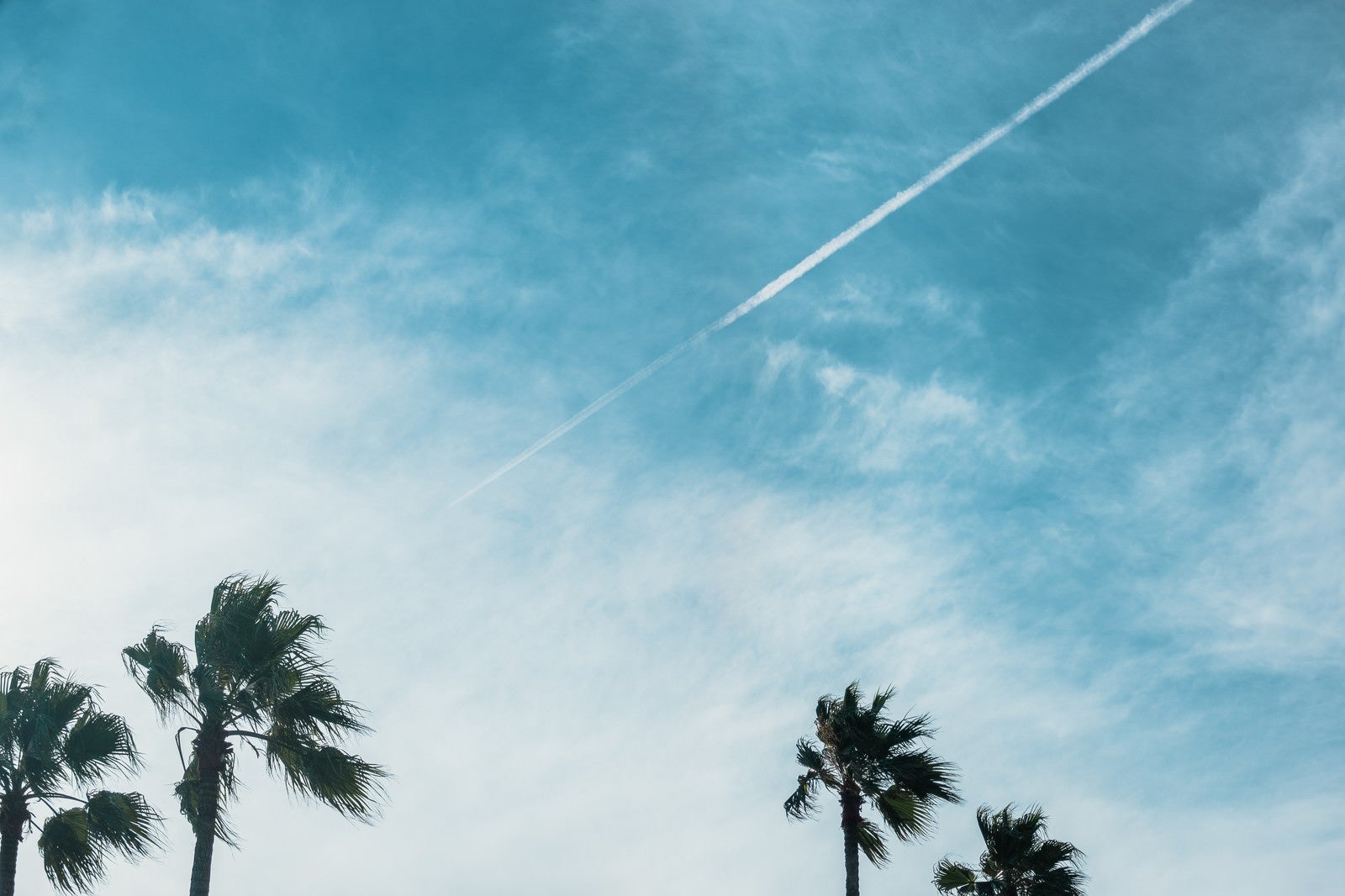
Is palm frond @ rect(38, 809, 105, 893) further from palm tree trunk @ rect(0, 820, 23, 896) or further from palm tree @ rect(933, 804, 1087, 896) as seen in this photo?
palm tree @ rect(933, 804, 1087, 896)

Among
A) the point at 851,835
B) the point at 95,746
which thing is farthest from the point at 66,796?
the point at 851,835

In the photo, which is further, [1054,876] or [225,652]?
[1054,876]

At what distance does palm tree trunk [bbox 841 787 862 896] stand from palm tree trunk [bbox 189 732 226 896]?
14534 mm

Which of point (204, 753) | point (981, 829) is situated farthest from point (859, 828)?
point (204, 753)

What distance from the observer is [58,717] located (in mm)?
24984

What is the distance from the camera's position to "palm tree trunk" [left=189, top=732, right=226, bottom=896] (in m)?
20.8

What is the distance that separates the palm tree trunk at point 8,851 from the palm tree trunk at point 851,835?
1839 centimetres

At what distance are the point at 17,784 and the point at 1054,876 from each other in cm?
2530

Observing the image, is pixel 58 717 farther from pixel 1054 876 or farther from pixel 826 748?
pixel 1054 876

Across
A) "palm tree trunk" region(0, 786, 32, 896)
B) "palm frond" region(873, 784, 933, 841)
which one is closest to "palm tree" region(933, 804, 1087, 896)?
"palm frond" region(873, 784, 933, 841)

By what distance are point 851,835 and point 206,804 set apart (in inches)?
590

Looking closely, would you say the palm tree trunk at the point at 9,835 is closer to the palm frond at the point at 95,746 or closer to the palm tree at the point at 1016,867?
the palm frond at the point at 95,746

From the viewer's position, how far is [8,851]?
79.5 feet

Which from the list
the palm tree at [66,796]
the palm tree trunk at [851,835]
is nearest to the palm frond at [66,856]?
the palm tree at [66,796]
